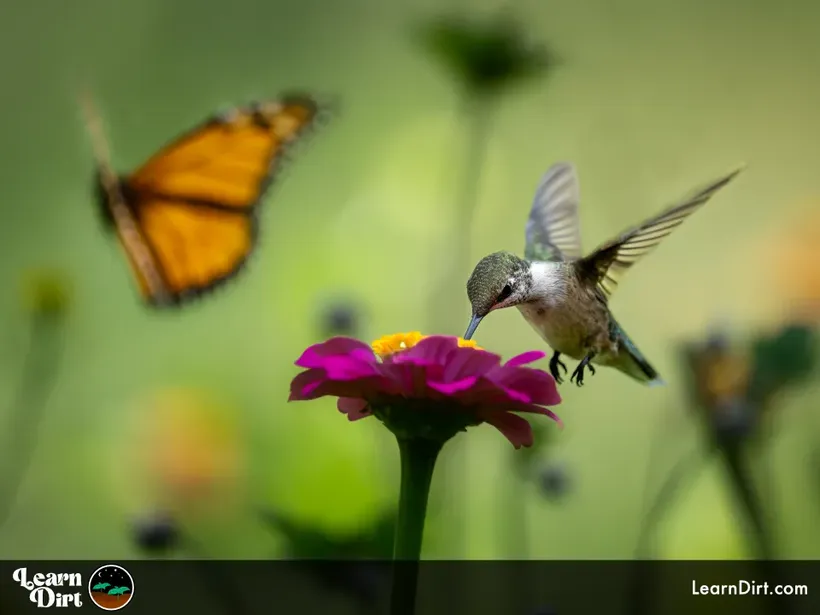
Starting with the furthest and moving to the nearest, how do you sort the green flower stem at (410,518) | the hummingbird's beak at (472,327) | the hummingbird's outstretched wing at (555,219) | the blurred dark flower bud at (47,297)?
the blurred dark flower bud at (47,297) → the hummingbird's outstretched wing at (555,219) → the hummingbird's beak at (472,327) → the green flower stem at (410,518)

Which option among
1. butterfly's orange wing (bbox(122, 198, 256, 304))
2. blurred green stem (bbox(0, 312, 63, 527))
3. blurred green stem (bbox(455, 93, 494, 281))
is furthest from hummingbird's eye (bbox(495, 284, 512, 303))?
butterfly's orange wing (bbox(122, 198, 256, 304))

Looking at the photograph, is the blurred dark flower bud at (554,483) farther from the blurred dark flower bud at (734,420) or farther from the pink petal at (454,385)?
the pink petal at (454,385)

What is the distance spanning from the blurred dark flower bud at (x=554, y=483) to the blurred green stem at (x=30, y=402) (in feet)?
1.23

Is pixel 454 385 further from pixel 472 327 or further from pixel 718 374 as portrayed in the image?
pixel 718 374

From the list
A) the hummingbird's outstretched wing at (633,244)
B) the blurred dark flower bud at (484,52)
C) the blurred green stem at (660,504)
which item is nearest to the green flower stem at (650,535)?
the blurred green stem at (660,504)

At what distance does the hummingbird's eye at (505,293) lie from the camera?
0.40 metres

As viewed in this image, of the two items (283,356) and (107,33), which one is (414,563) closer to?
(283,356)

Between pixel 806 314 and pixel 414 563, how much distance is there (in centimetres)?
48

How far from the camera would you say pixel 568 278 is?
0.49 m

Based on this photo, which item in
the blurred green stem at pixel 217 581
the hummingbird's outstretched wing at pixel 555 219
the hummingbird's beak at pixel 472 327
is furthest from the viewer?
the hummingbird's outstretched wing at pixel 555 219

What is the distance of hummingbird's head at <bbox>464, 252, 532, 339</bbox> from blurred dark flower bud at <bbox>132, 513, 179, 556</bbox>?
233mm

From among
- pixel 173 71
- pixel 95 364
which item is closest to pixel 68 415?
pixel 95 364

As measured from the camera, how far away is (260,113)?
91 centimetres

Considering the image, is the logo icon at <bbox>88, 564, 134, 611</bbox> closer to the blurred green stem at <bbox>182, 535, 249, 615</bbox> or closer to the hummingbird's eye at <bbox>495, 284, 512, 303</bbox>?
the blurred green stem at <bbox>182, 535, 249, 615</bbox>
